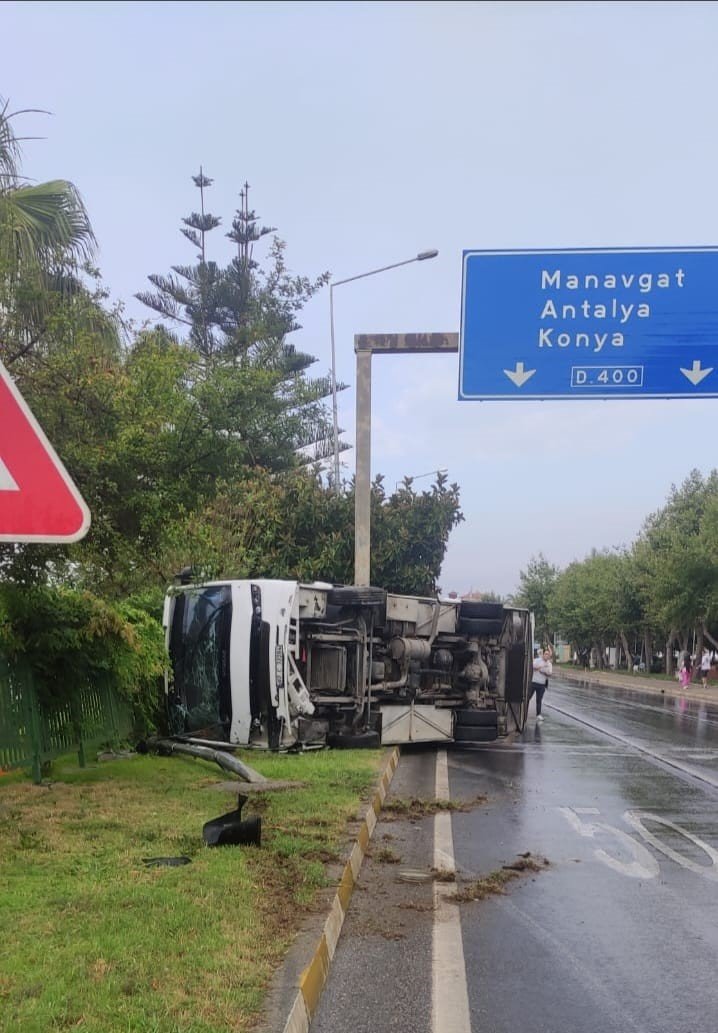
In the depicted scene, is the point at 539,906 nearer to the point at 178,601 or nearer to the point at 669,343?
the point at 178,601

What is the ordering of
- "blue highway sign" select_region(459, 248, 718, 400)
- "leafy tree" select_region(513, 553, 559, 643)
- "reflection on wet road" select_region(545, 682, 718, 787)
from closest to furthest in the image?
"blue highway sign" select_region(459, 248, 718, 400), "reflection on wet road" select_region(545, 682, 718, 787), "leafy tree" select_region(513, 553, 559, 643)

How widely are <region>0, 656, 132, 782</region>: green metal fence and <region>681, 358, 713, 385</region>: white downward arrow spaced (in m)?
7.68

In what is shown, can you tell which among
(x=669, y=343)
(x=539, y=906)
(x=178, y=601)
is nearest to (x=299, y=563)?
(x=178, y=601)

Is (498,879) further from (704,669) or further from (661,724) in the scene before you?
(704,669)

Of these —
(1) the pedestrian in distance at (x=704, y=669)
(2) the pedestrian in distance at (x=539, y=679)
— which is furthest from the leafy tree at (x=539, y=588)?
(2) the pedestrian in distance at (x=539, y=679)

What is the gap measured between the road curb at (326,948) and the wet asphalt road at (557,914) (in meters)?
0.06

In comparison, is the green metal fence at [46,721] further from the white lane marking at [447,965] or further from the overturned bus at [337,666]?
the white lane marking at [447,965]

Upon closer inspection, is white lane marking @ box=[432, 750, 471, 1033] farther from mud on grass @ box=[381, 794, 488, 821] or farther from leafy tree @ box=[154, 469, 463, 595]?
leafy tree @ box=[154, 469, 463, 595]

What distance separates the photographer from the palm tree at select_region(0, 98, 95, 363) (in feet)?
25.3

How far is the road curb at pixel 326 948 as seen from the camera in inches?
157

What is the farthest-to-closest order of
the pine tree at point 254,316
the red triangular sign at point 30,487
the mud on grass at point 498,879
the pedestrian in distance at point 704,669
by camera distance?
the pedestrian in distance at point 704,669 → the pine tree at point 254,316 → the mud on grass at point 498,879 → the red triangular sign at point 30,487

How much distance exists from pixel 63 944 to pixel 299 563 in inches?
616

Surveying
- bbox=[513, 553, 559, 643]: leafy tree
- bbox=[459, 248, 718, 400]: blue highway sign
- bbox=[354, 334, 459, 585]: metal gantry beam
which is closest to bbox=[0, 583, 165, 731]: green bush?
bbox=[354, 334, 459, 585]: metal gantry beam

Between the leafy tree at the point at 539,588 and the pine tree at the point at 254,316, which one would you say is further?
the leafy tree at the point at 539,588
